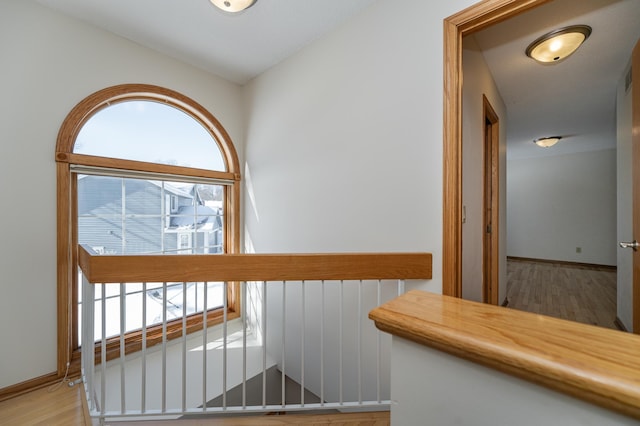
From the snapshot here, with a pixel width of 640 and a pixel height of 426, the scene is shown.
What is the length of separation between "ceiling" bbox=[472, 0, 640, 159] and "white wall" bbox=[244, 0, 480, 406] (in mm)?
796

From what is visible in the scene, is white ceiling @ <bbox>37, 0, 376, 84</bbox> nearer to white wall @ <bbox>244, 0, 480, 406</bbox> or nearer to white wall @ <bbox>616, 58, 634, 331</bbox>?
white wall @ <bbox>244, 0, 480, 406</bbox>

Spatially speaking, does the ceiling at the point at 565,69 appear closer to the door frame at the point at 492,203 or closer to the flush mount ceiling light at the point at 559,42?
the flush mount ceiling light at the point at 559,42

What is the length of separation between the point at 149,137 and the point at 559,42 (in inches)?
122

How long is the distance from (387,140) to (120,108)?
209cm

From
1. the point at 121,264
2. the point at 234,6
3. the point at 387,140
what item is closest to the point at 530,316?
the point at 387,140

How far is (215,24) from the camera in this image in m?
1.84

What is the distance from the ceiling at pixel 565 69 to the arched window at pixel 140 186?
2.48 meters

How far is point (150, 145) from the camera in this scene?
87.3 inches

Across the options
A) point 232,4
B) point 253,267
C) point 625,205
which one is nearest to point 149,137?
point 232,4

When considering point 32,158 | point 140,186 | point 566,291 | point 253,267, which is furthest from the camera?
point 566,291

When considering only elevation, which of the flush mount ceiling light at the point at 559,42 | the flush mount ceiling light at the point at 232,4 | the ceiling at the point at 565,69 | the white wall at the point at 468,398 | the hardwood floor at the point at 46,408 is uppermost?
the flush mount ceiling light at the point at 232,4

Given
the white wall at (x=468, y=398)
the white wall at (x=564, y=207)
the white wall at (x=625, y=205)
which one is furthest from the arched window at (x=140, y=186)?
the white wall at (x=564, y=207)

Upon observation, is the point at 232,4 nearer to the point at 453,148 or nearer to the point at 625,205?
the point at 453,148

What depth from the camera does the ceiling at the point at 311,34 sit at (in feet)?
5.39
